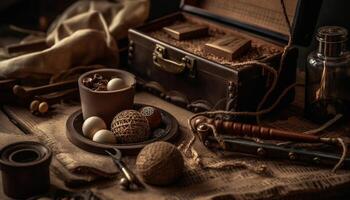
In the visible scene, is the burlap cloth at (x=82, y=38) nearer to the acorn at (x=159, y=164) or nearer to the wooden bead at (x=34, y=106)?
the wooden bead at (x=34, y=106)

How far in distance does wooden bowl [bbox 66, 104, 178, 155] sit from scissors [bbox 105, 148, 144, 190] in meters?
Result: 0.04

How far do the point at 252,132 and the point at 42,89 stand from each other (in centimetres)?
60

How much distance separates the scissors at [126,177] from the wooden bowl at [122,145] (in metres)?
0.04

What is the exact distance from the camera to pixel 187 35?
1808mm

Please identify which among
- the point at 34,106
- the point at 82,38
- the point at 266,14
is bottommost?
the point at 34,106

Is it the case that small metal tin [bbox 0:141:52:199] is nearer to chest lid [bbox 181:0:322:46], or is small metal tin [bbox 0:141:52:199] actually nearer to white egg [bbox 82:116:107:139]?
white egg [bbox 82:116:107:139]

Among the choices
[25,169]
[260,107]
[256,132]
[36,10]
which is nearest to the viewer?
[25,169]

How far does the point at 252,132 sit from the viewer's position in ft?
4.88

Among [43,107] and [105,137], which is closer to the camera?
[105,137]

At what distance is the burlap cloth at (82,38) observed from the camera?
69.6 inches

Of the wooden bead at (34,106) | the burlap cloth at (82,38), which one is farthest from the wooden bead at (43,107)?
the burlap cloth at (82,38)

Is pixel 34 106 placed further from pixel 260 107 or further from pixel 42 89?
pixel 260 107

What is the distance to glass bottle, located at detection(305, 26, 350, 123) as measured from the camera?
1.54m

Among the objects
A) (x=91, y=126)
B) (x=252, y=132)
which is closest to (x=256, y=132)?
(x=252, y=132)
